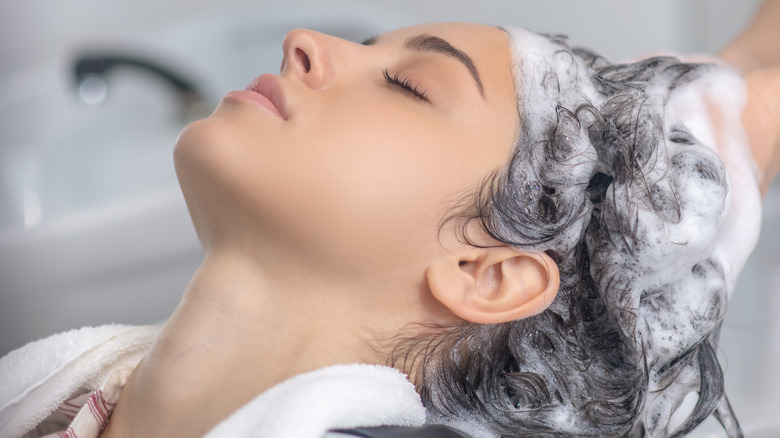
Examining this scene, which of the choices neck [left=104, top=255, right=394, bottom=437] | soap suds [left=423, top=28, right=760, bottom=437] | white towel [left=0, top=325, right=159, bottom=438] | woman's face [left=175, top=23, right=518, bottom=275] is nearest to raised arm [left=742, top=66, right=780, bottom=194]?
soap suds [left=423, top=28, right=760, bottom=437]

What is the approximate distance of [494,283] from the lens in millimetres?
855

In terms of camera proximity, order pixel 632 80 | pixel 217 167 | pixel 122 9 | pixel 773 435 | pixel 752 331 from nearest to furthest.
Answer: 1. pixel 217 167
2. pixel 632 80
3. pixel 773 435
4. pixel 752 331
5. pixel 122 9

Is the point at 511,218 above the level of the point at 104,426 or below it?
above

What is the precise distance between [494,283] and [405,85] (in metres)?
0.25

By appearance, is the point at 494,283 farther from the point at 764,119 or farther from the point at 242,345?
the point at 764,119

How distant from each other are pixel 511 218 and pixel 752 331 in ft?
2.40

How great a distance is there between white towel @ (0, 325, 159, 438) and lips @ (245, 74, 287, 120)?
367 millimetres

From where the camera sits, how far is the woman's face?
79 centimetres

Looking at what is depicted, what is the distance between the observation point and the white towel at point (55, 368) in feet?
2.95

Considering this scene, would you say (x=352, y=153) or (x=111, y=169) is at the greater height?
(x=352, y=153)

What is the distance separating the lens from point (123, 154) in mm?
2092

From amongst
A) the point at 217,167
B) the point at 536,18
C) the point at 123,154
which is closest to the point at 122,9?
the point at 123,154

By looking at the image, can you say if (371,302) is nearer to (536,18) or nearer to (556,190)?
(556,190)

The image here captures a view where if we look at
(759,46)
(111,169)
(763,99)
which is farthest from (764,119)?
(111,169)
